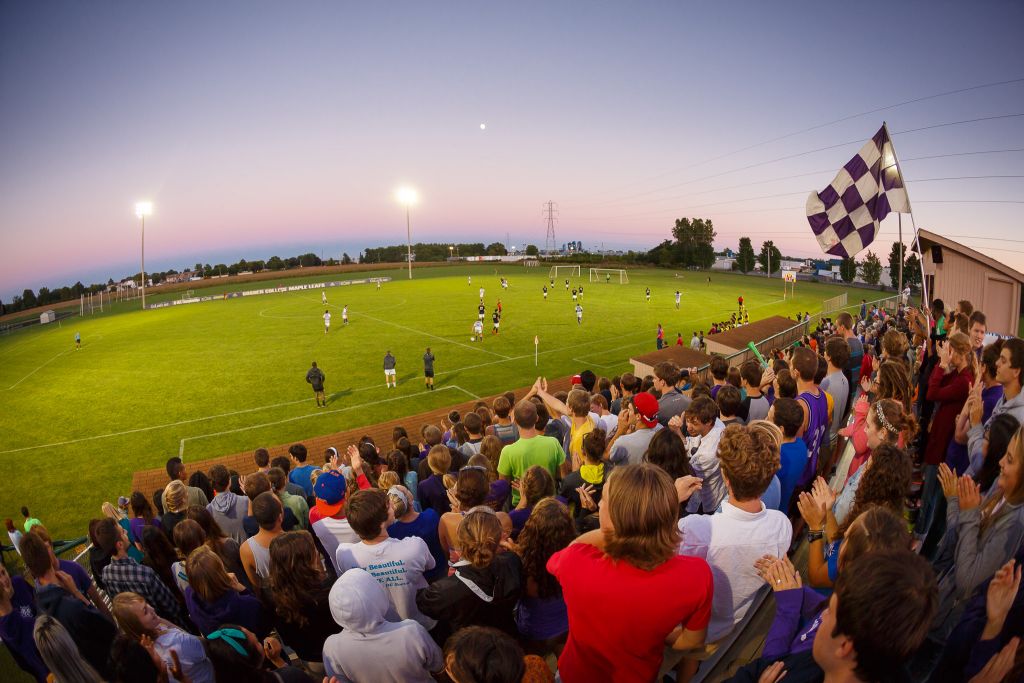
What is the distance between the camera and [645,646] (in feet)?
8.12

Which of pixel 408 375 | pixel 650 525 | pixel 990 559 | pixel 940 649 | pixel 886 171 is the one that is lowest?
pixel 408 375

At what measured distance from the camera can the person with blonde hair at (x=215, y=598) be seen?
379 cm

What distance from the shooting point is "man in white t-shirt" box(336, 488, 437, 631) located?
373 centimetres

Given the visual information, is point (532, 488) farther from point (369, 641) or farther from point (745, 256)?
point (745, 256)

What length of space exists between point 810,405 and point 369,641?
4886mm

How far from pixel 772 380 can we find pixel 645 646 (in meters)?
6.23

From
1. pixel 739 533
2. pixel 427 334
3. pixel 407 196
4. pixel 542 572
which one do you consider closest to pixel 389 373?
pixel 427 334

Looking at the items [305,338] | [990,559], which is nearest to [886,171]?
[990,559]

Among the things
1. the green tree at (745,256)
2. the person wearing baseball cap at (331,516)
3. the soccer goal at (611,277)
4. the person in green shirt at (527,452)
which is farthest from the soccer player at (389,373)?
the green tree at (745,256)

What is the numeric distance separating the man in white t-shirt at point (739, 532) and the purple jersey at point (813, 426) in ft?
8.49

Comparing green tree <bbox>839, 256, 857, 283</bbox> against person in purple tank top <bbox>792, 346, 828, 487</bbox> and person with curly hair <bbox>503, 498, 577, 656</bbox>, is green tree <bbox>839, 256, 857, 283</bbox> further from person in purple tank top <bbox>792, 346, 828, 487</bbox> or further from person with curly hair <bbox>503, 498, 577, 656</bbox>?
person with curly hair <bbox>503, 498, 577, 656</bbox>

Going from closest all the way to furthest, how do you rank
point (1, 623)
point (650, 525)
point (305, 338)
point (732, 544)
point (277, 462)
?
point (650, 525) → point (732, 544) → point (1, 623) → point (277, 462) → point (305, 338)

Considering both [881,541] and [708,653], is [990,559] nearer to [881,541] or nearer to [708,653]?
[881,541]

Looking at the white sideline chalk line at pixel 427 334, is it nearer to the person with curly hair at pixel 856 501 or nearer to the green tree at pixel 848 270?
the person with curly hair at pixel 856 501
